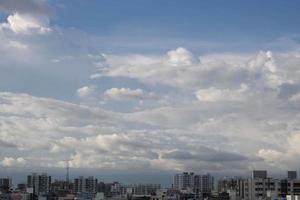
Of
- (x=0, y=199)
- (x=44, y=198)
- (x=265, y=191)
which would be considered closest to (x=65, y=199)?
(x=44, y=198)

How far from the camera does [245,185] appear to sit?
166 meters

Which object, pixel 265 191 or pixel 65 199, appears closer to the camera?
pixel 265 191

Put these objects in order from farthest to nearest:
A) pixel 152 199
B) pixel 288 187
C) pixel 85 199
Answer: pixel 152 199
pixel 85 199
pixel 288 187

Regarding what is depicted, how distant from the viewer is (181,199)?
19525 centimetres

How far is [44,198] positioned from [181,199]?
162 feet

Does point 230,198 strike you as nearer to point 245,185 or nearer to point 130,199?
point 245,185

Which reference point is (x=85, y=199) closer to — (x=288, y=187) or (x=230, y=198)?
(x=230, y=198)

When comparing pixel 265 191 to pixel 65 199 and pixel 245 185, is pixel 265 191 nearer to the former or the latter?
pixel 245 185

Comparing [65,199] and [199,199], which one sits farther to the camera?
[199,199]

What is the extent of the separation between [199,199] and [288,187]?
4445 cm

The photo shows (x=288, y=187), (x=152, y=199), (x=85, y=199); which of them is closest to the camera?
(x=288, y=187)

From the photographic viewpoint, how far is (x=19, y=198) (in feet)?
518

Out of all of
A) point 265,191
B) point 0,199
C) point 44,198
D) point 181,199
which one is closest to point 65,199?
point 44,198

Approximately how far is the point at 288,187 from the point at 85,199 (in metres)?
58.4
